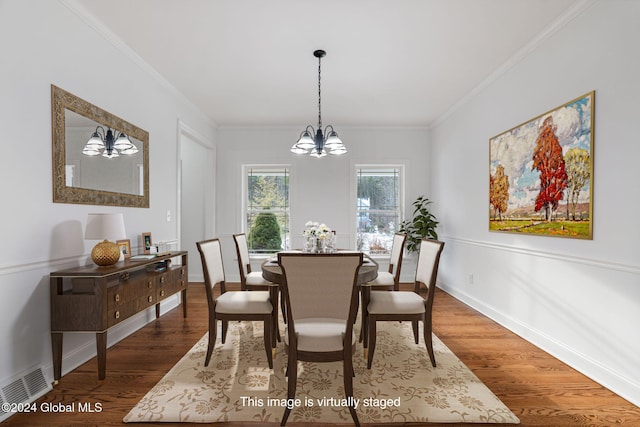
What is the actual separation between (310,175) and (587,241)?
4111 mm

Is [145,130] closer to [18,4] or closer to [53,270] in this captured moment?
[18,4]

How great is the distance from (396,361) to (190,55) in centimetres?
347

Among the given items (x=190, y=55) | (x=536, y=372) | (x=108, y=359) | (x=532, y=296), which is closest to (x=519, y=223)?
(x=532, y=296)

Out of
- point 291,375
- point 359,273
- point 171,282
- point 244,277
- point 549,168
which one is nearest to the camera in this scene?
point 291,375

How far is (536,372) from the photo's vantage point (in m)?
2.49

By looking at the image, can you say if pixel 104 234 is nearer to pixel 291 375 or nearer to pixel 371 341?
pixel 291 375

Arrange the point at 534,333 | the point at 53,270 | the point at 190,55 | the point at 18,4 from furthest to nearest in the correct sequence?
1. the point at 190,55
2. the point at 534,333
3. the point at 53,270
4. the point at 18,4

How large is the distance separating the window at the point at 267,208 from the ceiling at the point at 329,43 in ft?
5.22

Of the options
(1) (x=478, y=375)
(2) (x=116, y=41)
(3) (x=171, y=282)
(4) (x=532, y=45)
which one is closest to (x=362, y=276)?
(1) (x=478, y=375)

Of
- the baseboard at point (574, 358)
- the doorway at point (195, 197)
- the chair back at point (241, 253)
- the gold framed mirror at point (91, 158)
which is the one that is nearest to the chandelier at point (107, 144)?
the gold framed mirror at point (91, 158)

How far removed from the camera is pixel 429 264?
2.74 metres

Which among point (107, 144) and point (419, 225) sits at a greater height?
point (107, 144)

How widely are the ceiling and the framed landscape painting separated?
0.82 m

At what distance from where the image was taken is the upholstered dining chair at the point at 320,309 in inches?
74.1
